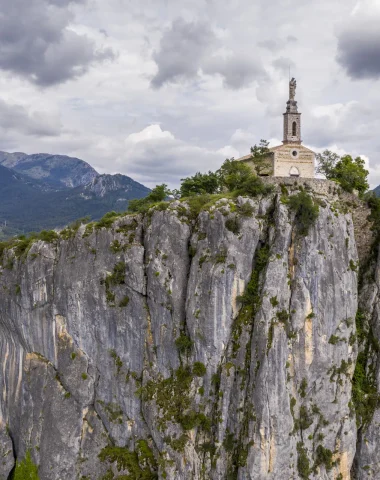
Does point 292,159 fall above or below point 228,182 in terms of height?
above

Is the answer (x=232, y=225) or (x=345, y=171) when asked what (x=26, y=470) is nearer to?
(x=232, y=225)

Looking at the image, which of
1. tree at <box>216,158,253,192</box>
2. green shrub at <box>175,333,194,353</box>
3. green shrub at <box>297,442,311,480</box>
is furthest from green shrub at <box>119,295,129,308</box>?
green shrub at <box>297,442,311,480</box>

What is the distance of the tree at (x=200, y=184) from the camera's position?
5775 cm

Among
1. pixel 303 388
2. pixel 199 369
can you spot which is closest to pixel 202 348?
pixel 199 369

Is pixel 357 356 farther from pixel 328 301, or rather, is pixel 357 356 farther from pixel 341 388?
pixel 328 301

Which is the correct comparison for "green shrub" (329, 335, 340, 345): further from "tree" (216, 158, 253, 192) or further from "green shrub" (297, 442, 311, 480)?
"tree" (216, 158, 253, 192)

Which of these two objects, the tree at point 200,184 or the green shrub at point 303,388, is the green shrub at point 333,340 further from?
the tree at point 200,184

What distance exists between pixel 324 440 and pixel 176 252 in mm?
25877

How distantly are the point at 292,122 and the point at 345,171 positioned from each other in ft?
32.2

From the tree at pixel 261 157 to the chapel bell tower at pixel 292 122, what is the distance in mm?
3080

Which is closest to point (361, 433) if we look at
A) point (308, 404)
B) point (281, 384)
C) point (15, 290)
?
point (308, 404)

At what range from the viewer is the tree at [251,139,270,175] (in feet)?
176

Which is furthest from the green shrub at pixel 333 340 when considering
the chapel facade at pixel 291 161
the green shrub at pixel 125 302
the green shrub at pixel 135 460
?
the green shrub at pixel 135 460

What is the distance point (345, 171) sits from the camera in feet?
173
